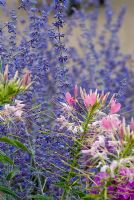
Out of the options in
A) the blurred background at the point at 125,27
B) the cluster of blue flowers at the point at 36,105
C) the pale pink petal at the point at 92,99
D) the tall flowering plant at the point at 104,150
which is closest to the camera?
the tall flowering plant at the point at 104,150

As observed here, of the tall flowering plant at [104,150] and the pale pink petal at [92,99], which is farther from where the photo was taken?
the pale pink petal at [92,99]

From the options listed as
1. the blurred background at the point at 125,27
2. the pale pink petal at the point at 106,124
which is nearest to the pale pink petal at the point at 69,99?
the pale pink petal at the point at 106,124

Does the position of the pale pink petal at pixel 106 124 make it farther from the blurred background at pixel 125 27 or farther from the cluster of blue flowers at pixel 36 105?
the blurred background at pixel 125 27

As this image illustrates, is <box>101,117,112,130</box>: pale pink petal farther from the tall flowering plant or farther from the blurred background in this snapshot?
the blurred background

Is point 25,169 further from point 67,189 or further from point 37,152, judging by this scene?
point 67,189

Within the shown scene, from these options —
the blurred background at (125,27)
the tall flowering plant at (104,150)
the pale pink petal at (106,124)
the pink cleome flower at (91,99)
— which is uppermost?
the blurred background at (125,27)

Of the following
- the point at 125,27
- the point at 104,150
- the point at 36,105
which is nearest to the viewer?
the point at 104,150

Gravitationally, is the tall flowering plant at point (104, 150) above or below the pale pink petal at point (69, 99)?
below

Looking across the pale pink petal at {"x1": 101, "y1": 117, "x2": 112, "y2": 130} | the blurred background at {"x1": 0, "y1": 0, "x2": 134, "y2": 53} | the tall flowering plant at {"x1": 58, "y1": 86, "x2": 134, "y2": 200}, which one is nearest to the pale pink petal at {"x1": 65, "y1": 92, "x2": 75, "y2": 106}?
the tall flowering plant at {"x1": 58, "y1": 86, "x2": 134, "y2": 200}

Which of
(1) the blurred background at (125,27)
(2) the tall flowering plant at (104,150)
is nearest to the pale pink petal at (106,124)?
(2) the tall flowering plant at (104,150)

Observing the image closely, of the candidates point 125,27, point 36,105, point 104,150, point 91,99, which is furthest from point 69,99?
point 125,27

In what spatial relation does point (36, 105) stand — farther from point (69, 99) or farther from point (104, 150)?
point (104, 150)

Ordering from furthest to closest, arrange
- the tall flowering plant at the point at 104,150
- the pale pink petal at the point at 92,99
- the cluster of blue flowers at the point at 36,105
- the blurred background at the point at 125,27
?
1. the blurred background at the point at 125,27
2. the cluster of blue flowers at the point at 36,105
3. the pale pink petal at the point at 92,99
4. the tall flowering plant at the point at 104,150
